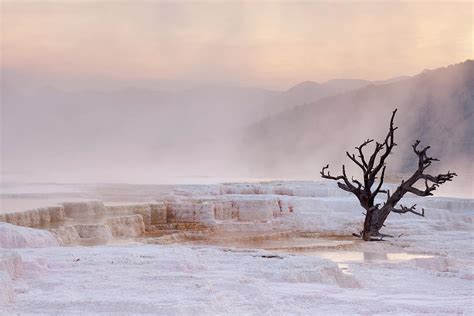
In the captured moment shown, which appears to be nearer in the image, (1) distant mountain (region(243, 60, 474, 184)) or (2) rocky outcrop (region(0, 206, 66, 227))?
(2) rocky outcrop (region(0, 206, 66, 227))

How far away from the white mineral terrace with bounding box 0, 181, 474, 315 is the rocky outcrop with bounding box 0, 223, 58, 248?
32 millimetres

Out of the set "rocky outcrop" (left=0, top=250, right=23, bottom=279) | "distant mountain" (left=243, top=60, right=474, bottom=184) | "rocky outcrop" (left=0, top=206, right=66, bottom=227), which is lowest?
"rocky outcrop" (left=0, top=250, right=23, bottom=279)

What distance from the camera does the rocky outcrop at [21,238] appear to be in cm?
1498

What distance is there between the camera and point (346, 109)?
110125 millimetres

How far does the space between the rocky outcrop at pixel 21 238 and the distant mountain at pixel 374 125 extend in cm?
6065

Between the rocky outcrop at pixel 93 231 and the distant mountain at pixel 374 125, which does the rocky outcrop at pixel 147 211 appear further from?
the distant mountain at pixel 374 125

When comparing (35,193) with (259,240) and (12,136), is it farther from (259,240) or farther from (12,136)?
(12,136)

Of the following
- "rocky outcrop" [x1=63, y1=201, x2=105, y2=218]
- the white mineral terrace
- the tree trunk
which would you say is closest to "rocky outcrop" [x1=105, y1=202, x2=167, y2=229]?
the white mineral terrace

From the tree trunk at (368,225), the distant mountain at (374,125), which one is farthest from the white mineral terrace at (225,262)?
the distant mountain at (374,125)

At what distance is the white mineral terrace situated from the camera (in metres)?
9.60

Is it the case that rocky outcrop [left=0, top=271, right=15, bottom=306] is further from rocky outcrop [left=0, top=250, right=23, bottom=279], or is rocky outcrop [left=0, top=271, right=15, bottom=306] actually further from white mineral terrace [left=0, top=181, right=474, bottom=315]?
rocky outcrop [left=0, top=250, right=23, bottom=279]

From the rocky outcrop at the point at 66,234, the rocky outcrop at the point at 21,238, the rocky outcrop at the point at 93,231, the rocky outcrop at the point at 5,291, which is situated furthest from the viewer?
the rocky outcrop at the point at 93,231

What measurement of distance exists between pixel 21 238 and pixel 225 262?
4.89m

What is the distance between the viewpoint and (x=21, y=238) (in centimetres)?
1529
